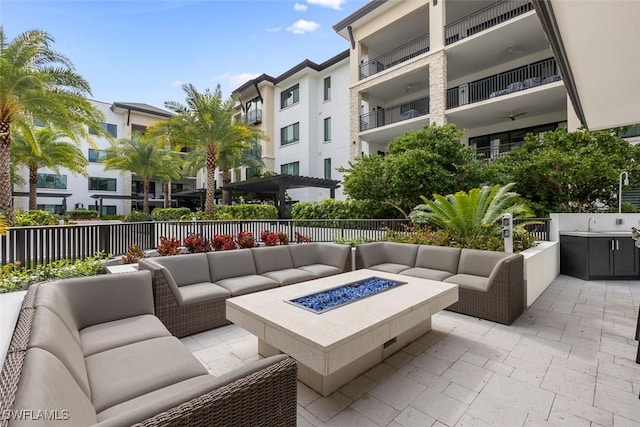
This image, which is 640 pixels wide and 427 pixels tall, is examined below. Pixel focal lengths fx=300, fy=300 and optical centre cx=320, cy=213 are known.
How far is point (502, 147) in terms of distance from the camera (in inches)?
552

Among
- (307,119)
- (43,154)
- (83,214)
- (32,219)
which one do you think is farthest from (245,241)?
(83,214)

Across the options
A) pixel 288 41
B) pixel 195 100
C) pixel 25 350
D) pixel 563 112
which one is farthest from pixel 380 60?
pixel 25 350

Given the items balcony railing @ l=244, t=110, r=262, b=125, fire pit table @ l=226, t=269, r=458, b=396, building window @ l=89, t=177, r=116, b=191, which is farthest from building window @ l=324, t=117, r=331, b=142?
building window @ l=89, t=177, r=116, b=191

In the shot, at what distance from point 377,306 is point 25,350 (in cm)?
285

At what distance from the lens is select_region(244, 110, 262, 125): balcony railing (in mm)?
23786

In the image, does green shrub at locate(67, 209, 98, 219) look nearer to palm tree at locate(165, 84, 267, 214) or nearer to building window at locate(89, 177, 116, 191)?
building window at locate(89, 177, 116, 191)

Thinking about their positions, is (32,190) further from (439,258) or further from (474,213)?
(474,213)

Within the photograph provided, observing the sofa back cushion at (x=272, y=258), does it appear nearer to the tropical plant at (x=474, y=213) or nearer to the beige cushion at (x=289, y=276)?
the beige cushion at (x=289, y=276)

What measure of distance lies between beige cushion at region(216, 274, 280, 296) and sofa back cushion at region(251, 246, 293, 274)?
14.0 inches

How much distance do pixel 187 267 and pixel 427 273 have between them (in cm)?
425

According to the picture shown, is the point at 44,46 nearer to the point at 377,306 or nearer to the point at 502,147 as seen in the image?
the point at 377,306

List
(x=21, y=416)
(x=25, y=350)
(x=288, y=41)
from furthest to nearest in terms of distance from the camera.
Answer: (x=288, y=41), (x=25, y=350), (x=21, y=416)

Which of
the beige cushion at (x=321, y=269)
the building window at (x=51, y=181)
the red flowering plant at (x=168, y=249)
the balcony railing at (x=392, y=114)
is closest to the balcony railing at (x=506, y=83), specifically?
the balcony railing at (x=392, y=114)

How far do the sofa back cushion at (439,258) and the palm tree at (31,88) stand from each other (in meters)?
11.7
